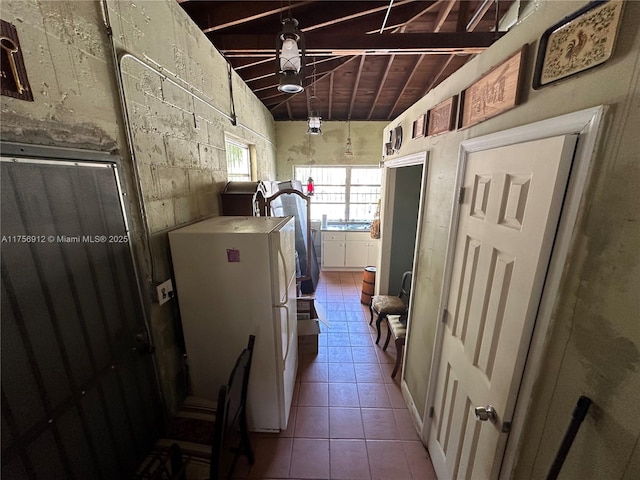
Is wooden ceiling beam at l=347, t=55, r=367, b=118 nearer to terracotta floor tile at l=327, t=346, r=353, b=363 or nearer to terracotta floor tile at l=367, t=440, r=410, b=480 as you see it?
terracotta floor tile at l=327, t=346, r=353, b=363

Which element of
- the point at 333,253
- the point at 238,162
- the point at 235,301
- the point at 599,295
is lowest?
the point at 333,253

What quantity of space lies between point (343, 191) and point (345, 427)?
4.66 meters

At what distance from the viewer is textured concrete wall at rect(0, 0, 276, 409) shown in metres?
0.93

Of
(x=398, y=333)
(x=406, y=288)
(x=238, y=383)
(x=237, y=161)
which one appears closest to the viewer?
(x=238, y=383)

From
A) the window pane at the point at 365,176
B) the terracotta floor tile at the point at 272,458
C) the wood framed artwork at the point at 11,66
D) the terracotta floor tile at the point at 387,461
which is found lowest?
the terracotta floor tile at the point at 387,461

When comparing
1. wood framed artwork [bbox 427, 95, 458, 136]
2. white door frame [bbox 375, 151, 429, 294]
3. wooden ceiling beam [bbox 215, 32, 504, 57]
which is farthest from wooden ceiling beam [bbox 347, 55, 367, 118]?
wood framed artwork [bbox 427, 95, 458, 136]

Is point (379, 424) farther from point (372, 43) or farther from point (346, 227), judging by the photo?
point (346, 227)

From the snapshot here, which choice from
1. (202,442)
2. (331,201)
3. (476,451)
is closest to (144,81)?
(202,442)

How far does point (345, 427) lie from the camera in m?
2.10

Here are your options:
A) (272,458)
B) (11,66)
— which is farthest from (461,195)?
(272,458)

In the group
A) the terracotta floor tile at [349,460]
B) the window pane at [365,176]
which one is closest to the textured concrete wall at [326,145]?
the window pane at [365,176]

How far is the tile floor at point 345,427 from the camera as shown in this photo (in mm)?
1790

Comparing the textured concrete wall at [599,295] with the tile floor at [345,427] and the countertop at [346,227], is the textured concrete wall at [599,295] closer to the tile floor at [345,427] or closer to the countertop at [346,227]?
the tile floor at [345,427]

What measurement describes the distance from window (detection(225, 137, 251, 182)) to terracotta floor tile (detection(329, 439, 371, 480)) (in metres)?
2.69
